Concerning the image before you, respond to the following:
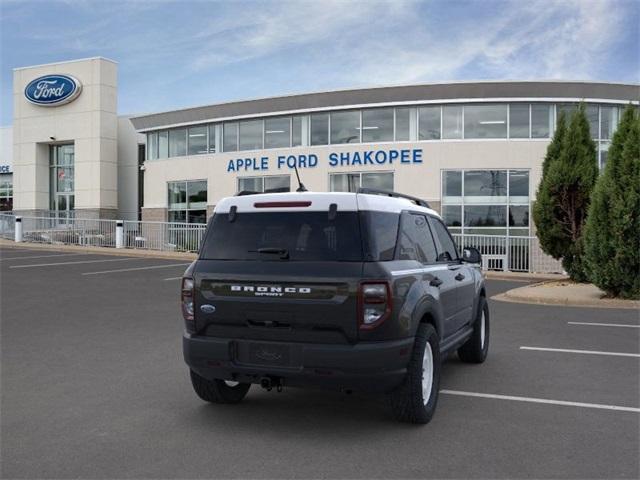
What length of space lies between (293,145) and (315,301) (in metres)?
24.2

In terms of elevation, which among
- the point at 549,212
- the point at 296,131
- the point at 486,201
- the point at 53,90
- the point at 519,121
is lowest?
the point at 549,212

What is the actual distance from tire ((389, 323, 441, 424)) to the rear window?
0.85 meters

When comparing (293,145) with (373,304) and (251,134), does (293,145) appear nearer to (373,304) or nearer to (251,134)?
(251,134)

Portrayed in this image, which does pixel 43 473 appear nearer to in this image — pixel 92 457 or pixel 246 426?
pixel 92 457

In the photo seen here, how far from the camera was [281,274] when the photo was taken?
15.4ft

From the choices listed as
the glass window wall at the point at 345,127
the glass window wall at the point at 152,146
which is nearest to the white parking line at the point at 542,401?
the glass window wall at the point at 345,127

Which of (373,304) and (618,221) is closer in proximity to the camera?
(373,304)

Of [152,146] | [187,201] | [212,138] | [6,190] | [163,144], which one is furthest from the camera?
[6,190]

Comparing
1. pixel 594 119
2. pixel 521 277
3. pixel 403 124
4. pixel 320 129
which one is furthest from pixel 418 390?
pixel 320 129

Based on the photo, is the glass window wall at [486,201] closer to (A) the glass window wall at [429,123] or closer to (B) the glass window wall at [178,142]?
(A) the glass window wall at [429,123]

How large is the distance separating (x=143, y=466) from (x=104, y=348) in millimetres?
4036

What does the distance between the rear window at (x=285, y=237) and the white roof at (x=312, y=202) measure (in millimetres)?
42

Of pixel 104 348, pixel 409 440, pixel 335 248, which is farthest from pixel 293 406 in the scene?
pixel 104 348

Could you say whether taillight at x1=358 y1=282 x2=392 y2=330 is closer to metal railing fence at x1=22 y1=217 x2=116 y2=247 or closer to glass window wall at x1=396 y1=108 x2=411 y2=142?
glass window wall at x1=396 y1=108 x2=411 y2=142
